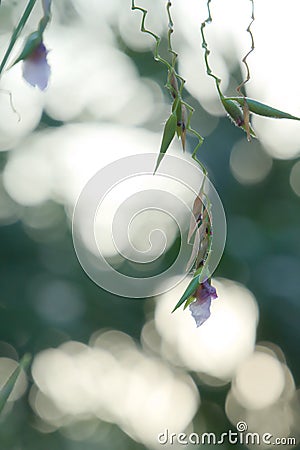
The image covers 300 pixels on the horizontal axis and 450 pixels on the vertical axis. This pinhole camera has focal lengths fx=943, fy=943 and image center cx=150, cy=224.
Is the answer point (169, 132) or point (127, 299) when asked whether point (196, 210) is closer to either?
point (169, 132)

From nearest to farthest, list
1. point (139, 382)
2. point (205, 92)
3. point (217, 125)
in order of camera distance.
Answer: point (217, 125), point (205, 92), point (139, 382)

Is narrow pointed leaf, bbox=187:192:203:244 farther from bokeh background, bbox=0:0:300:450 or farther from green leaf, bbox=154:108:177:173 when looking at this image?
bokeh background, bbox=0:0:300:450

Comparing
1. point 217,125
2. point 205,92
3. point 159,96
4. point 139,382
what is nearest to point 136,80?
point 159,96

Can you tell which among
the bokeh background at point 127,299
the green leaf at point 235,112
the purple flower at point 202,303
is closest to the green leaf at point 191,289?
the purple flower at point 202,303

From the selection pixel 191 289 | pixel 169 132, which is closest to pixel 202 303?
pixel 191 289

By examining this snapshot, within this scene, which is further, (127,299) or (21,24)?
(127,299)

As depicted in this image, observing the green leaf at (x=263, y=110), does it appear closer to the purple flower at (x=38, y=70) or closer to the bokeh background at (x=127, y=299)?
the purple flower at (x=38, y=70)

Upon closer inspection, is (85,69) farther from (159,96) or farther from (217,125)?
(217,125)
